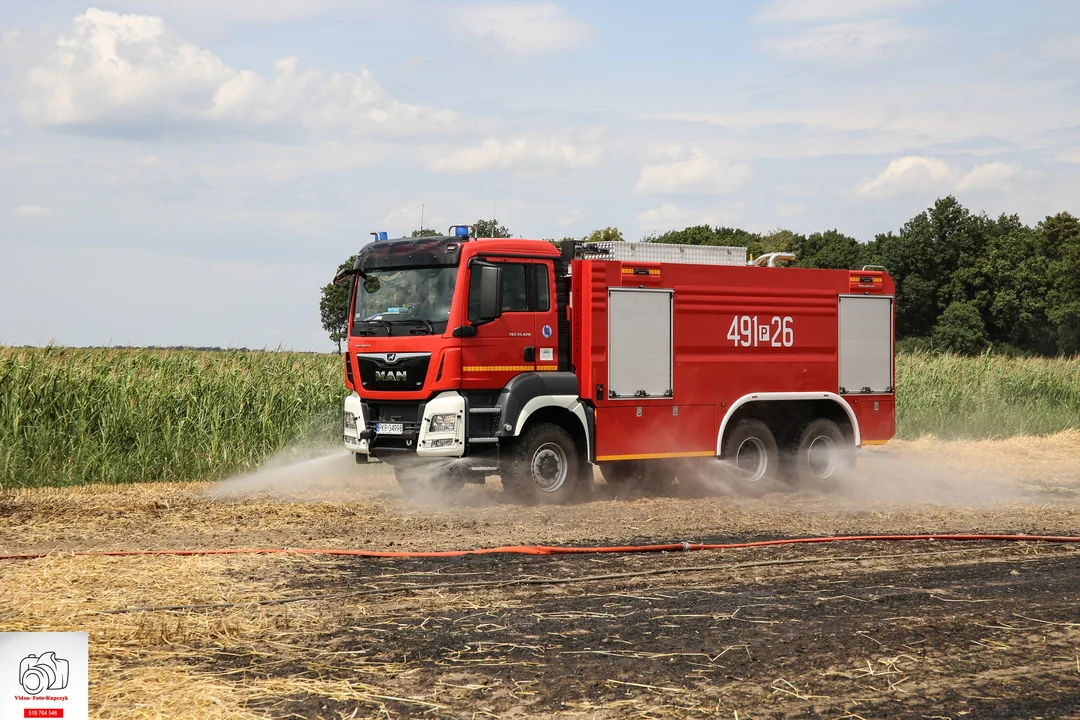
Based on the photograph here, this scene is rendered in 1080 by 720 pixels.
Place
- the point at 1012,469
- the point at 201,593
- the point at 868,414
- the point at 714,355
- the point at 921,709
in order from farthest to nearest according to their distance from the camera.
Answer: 1. the point at 1012,469
2. the point at 868,414
3. the point at 714,355
4. the point at 201,593
5. the point at 921,709

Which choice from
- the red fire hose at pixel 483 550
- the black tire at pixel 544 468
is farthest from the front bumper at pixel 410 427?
the red fire hose at pixel 483 550

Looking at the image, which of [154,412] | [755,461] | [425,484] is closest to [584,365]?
[425,484]

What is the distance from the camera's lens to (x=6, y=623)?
25.0 ft

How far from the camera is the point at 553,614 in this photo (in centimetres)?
804

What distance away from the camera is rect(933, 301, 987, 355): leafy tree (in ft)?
230

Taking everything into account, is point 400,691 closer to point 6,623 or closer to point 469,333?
point 6,623

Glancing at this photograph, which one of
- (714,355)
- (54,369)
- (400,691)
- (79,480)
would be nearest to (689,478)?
(714,355)

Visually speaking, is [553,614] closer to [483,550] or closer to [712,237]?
[483,550]

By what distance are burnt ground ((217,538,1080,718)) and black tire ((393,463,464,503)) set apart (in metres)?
4.36

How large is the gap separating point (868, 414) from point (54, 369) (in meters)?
12.3

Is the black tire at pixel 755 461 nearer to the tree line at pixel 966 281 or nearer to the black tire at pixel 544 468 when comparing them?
the black tire at pixel 544 468

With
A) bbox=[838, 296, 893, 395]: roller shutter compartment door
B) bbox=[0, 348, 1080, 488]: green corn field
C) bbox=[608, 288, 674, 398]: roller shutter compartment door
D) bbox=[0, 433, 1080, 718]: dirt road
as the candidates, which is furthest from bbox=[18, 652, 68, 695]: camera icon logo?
bbox=[838, 296, 893, 395]: roller shutter compartment door

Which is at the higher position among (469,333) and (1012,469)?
(469,333)

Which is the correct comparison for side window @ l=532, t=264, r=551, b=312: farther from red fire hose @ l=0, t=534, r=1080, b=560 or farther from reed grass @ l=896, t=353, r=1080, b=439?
reed grass @ l=896, t=353, r=1080, b=439
